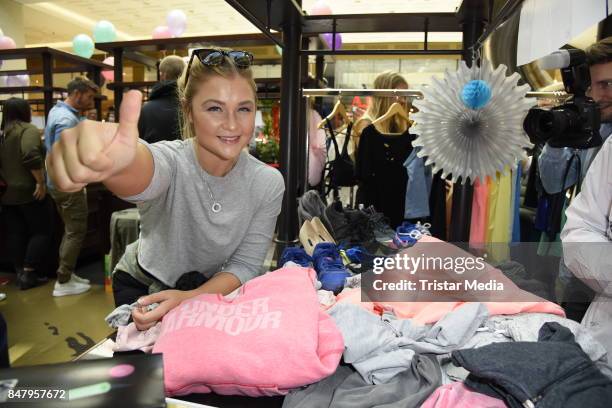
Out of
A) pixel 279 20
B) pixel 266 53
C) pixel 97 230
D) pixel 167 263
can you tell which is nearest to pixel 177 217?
pixel 167 263

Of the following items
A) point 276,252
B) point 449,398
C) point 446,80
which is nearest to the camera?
point 449,398

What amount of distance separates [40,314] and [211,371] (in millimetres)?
3028

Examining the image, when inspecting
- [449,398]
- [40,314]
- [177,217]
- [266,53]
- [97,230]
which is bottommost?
[40,314]

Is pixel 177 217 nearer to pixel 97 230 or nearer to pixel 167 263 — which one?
pixel 167 263

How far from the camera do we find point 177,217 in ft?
3.53

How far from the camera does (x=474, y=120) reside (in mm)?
1324

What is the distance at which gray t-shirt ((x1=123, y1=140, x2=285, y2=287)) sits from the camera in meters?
1.07

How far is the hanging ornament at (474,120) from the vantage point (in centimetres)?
125

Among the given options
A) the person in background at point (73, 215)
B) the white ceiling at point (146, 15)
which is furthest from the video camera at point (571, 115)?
the white ceiling at point (146, 15)

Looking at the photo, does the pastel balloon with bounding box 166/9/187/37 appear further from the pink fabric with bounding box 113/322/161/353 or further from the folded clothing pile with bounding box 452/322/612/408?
the folded clothing pile with bounding box 452/322/612/408

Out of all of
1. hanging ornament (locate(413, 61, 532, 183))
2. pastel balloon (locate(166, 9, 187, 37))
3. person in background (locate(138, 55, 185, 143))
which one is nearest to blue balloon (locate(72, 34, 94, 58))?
pastel balloon (locate(166, 9, 187, 37))

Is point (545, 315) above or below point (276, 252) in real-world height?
above

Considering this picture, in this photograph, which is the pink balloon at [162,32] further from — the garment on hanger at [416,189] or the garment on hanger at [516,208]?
the garment on hanger at [516,208]

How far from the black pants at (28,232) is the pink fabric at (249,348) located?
11.7 feet
